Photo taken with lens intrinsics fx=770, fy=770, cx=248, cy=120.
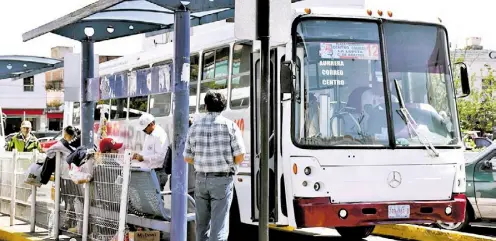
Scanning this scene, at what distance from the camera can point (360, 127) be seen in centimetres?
982

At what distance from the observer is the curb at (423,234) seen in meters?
11.2

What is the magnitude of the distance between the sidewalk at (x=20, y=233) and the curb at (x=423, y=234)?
528cm

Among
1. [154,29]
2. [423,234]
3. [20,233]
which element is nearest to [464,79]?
[423,234]

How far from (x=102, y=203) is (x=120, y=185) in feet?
2.58

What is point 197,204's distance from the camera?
8391mm

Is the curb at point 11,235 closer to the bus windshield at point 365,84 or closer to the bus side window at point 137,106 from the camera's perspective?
the bus side window at point 137,106

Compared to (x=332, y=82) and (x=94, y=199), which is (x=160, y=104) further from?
(x=332, y=82)

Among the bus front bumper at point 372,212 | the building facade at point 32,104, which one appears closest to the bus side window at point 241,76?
the bus front bumper at point 372,212

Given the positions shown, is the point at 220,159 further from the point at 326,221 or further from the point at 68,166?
the point at 68,166

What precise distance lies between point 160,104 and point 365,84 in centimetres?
455

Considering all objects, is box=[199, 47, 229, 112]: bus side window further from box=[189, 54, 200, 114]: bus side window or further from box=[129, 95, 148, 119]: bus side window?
box=[129, 95, 148, 119]: bus side window

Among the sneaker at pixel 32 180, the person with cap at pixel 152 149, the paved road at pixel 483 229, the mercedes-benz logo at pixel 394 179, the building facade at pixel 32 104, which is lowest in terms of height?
the paved road at pixel 483 229

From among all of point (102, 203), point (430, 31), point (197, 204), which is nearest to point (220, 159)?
point (197, 204)

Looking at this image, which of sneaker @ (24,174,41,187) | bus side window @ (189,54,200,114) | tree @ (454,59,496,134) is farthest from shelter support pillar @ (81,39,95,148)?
tree @ (454,59,496,134)
